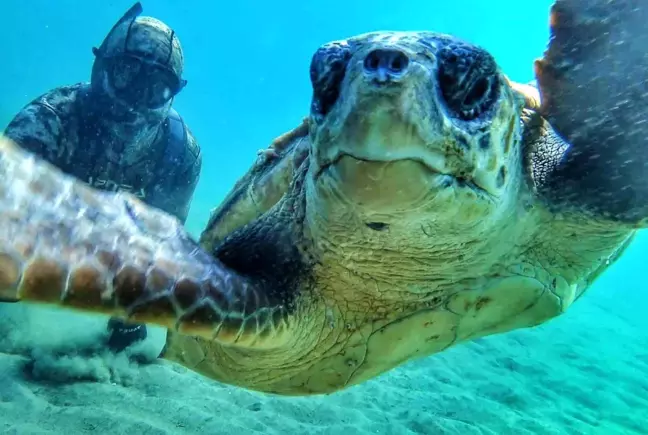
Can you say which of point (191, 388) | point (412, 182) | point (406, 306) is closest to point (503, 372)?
point (191, 388)

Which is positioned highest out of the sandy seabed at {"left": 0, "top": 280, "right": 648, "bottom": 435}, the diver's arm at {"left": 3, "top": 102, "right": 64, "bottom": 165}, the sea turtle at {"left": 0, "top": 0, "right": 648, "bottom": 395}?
the diver's arm at {"left": 3, "top": 102, "right": 64, "bottom": 165}

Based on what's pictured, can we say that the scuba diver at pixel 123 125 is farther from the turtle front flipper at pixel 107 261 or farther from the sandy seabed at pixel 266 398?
the turtle front flipper at pixel 107 261

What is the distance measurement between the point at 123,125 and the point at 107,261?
3.32 metres

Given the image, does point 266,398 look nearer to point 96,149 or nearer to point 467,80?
point 96,149

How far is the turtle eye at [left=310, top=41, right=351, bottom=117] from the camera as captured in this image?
136cm

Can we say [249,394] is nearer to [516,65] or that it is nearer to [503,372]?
[503,372]

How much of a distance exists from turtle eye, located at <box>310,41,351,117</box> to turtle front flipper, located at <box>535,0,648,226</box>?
113 cm

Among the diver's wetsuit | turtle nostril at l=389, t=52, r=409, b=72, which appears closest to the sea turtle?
turtle nostril at l=389, t=52, r=409, b=72

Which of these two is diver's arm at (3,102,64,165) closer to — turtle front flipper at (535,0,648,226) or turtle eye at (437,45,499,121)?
turtle eye at (437,45,499,121)

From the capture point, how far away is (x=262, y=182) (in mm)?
2969

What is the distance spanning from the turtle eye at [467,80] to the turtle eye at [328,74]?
0.92 ft

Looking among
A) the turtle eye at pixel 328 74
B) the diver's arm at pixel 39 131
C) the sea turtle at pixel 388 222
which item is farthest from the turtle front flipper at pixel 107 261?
the diver's arm at pixel 39 131

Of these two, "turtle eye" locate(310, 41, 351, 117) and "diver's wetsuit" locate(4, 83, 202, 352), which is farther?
"diver's wetsuit" locate(4, 83, 202, 352)

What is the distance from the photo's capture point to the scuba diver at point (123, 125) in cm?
415
